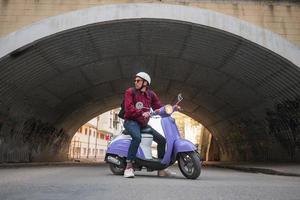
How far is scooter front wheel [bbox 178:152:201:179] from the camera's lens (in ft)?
22.5

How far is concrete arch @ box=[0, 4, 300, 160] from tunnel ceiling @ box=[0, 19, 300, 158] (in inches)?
1.5

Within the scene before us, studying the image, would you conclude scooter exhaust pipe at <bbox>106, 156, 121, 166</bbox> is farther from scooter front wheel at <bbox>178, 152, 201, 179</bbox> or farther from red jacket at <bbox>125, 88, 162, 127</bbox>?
scooter front wheel at <bbox>178, 152, 201, 179</bbox>

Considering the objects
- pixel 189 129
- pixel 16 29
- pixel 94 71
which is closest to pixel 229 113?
pixel 94 71

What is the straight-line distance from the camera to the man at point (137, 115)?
6.96m

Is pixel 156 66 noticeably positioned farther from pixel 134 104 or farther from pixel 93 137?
pixel 93 137

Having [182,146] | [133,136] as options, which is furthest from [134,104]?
[182,146]

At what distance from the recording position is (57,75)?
14086 mm

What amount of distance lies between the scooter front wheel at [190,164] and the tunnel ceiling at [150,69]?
5.09m

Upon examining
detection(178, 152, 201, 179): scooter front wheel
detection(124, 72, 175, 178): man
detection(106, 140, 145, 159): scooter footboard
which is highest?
detection(124, 72, 175, 178): man

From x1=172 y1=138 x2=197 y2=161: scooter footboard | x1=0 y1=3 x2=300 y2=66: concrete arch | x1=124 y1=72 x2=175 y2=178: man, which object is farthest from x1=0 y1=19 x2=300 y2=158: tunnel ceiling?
x1=172 y1=138 x2=197 y2=161: scooter footboard

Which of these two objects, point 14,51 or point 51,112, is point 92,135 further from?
point 14,51

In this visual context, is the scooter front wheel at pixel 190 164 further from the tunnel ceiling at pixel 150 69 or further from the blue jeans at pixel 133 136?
the tunnel ceiling at pixel 150 69

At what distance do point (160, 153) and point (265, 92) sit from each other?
25.2ft

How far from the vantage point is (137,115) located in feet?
23.0
